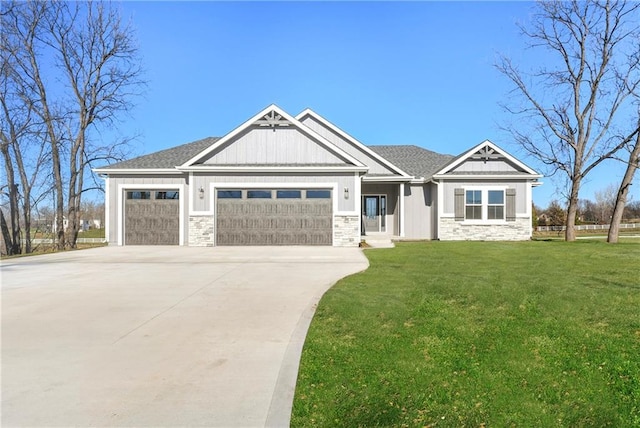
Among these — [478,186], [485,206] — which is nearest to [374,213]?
[478,186]

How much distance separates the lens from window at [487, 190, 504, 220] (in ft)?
68.2

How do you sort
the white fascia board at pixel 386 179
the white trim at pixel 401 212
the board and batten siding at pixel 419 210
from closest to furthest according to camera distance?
the white fascia board at pixel 386 179 → the white trim at pixel 401 212 → the board and batten siding at pixel 419 210

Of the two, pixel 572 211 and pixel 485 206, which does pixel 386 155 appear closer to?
pixel 485 206

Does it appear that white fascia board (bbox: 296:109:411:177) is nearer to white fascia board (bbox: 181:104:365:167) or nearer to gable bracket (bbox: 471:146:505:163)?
white fascia board (bbox: 181:104:365:167)

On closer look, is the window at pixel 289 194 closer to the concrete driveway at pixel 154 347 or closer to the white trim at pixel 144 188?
the white trim at pixel 144 188

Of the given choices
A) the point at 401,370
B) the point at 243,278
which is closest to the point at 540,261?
the point at 243,278

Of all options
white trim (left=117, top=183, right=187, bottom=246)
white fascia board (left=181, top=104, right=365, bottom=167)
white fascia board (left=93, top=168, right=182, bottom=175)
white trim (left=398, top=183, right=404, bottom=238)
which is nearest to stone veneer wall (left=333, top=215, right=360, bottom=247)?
white fascia board (left=181, top=104, right=365, bottom=167)

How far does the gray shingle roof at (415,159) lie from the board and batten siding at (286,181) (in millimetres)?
6123

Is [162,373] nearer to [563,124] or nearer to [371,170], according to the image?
[371,170]

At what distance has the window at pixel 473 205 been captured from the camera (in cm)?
2083

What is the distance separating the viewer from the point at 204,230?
17.7 m

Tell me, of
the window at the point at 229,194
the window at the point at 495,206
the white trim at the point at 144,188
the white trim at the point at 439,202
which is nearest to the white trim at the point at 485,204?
the window at the point at 495,206

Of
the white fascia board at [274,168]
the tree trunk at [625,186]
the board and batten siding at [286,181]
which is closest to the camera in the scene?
the white fascia board at [274,168]

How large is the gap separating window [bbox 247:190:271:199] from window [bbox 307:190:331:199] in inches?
76.1
